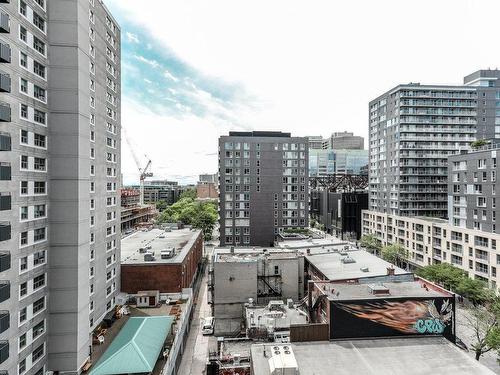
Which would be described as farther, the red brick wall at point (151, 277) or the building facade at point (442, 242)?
the building facade at point (442, 242)

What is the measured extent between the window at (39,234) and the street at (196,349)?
2129cm

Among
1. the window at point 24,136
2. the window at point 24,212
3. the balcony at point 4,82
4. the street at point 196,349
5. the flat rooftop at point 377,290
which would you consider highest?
the balcony at point 4,82

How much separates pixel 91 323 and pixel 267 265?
24079 mm

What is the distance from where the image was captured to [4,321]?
24141 mm

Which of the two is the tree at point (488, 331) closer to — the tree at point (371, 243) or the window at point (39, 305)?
the window at point (39, 305)

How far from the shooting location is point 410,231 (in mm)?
79750

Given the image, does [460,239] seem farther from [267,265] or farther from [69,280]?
[69,280]

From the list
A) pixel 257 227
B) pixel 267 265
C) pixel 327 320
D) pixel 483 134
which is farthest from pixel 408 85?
pixel 327 320

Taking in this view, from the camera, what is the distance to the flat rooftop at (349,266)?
42.4 m

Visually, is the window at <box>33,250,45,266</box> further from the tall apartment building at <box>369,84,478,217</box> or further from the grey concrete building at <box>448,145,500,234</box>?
the tall apartment building at <box>369,84,478,217</box>

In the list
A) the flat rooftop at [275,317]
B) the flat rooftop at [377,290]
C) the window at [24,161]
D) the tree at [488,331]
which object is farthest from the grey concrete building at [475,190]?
the window at [24,161]

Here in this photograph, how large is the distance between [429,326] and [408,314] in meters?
2.39

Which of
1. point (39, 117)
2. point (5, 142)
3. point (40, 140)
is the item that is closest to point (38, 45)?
point (39, 117)

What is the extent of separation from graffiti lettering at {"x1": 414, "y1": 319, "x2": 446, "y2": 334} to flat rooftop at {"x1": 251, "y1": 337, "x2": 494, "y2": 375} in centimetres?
72
